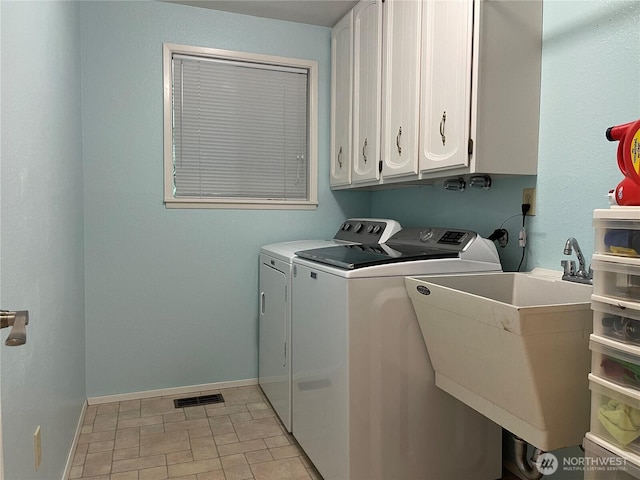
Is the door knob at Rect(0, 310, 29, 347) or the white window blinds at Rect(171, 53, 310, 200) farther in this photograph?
the white window blinds at Rect(171, 53, 310, 200)

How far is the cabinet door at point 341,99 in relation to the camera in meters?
2.97

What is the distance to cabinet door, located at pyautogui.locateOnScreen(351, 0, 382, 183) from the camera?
2586 millimetres

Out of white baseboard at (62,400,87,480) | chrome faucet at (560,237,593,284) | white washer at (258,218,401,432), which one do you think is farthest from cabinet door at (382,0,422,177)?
white baseboard at (62,400,87,480)

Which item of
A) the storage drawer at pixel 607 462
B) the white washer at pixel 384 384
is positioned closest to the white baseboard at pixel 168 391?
the white washer at pixel 384 384

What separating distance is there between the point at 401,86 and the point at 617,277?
1.50 m

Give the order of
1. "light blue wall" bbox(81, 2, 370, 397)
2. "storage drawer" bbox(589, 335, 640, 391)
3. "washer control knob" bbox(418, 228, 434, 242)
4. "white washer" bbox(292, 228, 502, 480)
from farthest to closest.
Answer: "light blue wall" bbox(81, 2, 370, 397) → "washer control knob" bbox(418, 228, 434, 242) → "white washer" bbox(292, 228, 502, 480) → "storage drawer" bbox(589, 335, 640, 391)

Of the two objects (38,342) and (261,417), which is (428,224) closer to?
(261,417)

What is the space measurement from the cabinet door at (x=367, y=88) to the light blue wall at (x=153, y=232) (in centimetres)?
53

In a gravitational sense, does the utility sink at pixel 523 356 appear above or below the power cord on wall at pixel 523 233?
below

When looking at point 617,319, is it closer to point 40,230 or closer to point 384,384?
point 384,384

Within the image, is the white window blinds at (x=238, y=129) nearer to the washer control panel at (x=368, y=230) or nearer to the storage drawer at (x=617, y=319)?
the washer control panel at (x=368, y=230)

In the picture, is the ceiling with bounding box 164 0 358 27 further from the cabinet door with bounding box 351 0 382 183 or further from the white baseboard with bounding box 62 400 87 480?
the white baseboard with bounding box 62 400 87 480

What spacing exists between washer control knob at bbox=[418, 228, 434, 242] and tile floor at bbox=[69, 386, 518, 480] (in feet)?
3.73

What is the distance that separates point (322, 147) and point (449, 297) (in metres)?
1.99
